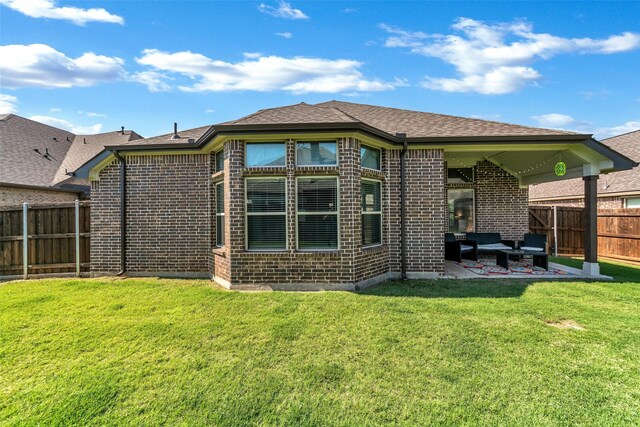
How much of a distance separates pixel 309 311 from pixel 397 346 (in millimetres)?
1664

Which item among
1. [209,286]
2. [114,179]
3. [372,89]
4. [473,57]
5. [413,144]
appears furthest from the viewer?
[372,89]

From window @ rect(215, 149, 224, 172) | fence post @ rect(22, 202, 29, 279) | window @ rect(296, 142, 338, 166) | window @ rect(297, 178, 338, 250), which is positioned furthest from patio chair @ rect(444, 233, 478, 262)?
fence post @ rect(22, 202, 29, 279)

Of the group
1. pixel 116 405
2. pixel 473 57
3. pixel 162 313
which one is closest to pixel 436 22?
pixel 473 57

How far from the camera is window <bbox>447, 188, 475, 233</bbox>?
1077cm

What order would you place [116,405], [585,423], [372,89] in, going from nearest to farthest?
[585,423]
[116,405]
[372,89]

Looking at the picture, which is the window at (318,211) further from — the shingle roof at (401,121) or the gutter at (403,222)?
the gutter at (403,222)

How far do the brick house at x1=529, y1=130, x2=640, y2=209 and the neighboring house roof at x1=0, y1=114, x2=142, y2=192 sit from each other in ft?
67.7

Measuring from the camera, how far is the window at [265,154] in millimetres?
6473

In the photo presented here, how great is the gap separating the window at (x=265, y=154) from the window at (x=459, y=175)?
22.1 ft

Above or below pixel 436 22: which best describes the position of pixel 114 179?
below

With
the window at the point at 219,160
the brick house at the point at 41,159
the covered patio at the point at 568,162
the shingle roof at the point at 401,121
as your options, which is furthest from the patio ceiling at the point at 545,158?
the brick house at the point at 41,159

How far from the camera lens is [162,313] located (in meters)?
5.11

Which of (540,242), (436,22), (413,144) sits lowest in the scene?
(540,242)

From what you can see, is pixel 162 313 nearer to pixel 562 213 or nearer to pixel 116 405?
pixel 116 405
